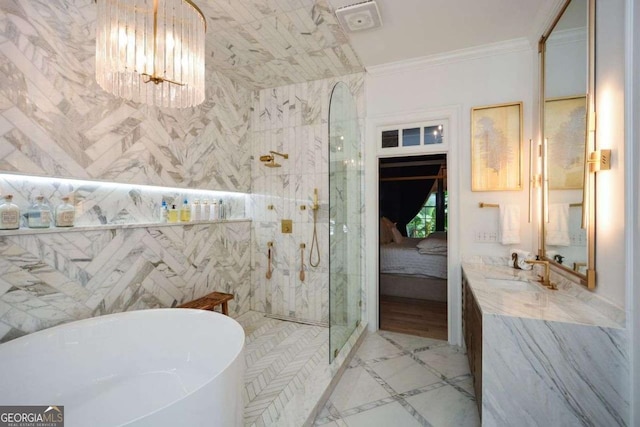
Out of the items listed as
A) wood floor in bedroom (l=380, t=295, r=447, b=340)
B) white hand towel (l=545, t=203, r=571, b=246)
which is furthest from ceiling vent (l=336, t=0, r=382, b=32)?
wood floor in bedroom (l=380, t=295, r=447, b=340)

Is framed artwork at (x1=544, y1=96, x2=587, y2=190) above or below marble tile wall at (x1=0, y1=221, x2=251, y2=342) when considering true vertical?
above

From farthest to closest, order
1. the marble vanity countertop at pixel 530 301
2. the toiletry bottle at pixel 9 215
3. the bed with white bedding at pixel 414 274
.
Result: the bed with white bedding at pixel 414 274 → the toiletry bottle at pixel 9 215 → the marble vanity countertop at pixel 530 301

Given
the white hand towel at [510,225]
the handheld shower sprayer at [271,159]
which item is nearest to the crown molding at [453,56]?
the handheld shower sprayer at [271,159]

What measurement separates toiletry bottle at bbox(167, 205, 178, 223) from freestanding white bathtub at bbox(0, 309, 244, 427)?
97 cm

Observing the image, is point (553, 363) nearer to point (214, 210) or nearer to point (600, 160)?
point (600, 160)

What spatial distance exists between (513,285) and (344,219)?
4.69ft

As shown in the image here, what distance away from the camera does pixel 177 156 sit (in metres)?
2.62

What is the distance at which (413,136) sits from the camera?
2.97 m

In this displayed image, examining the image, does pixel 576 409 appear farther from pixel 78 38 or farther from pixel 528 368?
pixel 78 38

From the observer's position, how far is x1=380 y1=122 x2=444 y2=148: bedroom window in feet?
9.46

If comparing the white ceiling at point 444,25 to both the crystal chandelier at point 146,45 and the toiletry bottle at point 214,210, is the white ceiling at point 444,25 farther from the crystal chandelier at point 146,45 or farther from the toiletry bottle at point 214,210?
the toiletry bottle at point 214,210

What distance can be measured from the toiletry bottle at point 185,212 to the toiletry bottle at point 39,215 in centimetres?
103

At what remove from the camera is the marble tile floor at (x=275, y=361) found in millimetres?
1864

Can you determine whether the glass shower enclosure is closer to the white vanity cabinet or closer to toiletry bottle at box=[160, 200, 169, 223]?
the white vanity cabinet
